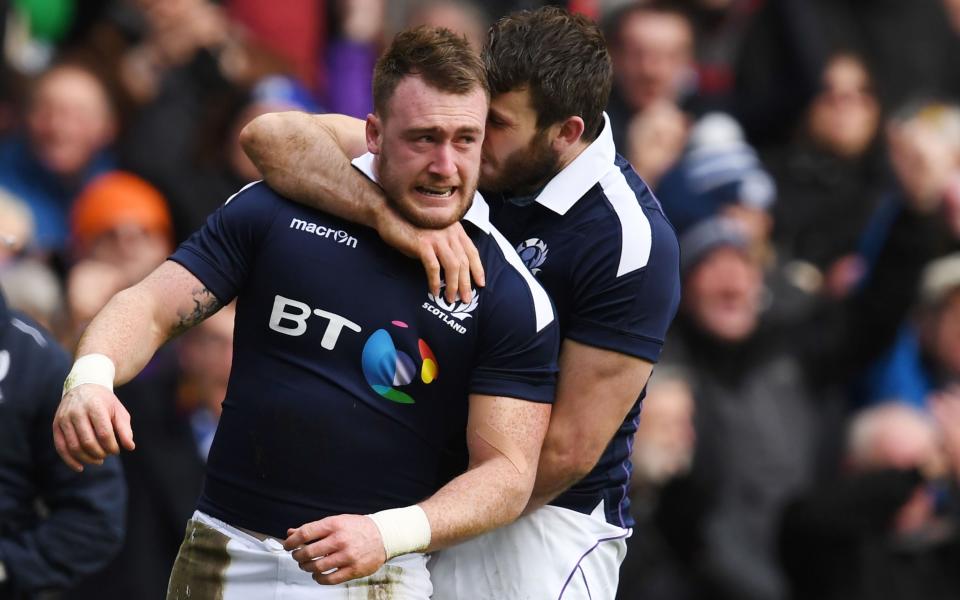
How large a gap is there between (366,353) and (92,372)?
764 millimetres

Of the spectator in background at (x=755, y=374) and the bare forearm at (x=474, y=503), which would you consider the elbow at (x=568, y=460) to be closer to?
the bare forearm at (x=474, y=503)

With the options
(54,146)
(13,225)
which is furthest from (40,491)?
(54,146)

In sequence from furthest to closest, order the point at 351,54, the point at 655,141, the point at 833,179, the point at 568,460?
1. the point at 833,179
2. the point at 351,54
3. the point at 655,141
4. the point at 568,460

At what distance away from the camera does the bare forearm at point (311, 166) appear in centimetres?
499

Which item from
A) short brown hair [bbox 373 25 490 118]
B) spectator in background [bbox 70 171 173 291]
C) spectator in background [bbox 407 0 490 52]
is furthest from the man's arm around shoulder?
spectator in background [bbox 407 0 490 52]

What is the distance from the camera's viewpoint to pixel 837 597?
25.7 feet

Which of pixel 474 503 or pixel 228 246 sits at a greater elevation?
pixel 228 246

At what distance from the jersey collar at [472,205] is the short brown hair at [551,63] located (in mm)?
286

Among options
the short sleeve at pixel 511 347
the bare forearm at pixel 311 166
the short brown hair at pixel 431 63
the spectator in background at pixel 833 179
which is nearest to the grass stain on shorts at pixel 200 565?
the short sleeve at pixel 511 347

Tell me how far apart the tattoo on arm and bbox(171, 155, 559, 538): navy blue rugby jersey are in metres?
0.03

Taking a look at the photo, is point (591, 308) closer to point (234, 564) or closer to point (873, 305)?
point (234, 564)

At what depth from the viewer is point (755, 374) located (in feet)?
28.0

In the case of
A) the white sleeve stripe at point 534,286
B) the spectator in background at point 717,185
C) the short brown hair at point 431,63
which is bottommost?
the spectator in background at point 717,185

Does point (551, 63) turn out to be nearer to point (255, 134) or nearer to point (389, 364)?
point (255, 134)
